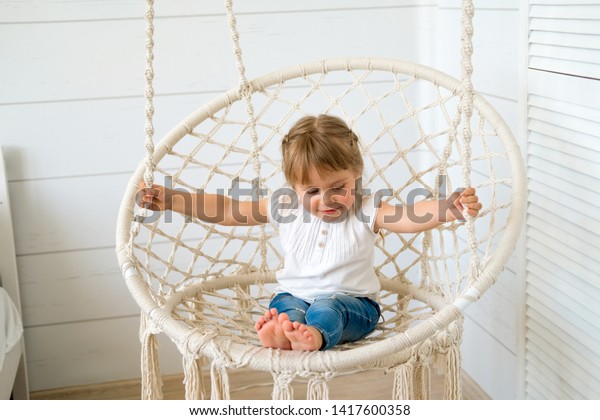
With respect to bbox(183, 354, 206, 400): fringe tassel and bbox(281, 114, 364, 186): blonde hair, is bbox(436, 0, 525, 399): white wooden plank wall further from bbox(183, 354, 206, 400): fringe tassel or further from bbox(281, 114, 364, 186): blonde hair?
bbox(183, 354, 206, 400): fringe tassel

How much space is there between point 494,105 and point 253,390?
0.98m

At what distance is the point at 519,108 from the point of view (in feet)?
5.52

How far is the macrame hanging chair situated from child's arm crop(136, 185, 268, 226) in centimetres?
5

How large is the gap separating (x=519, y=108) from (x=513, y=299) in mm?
433

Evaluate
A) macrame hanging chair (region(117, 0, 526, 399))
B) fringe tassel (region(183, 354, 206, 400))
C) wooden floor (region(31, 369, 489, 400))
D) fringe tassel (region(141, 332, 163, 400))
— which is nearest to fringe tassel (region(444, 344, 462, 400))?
macrame hanging chair (region(117, 0, 526, 399))

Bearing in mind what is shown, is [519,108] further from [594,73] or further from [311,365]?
[311,365]

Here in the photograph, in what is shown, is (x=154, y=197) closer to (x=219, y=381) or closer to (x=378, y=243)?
(x=219, y=381)

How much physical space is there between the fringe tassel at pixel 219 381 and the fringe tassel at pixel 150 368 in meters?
0.17

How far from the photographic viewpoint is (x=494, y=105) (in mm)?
1821

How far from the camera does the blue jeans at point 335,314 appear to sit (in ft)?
4.67

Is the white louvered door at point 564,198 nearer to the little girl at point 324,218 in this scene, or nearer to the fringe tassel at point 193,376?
the little girl at point 324,218

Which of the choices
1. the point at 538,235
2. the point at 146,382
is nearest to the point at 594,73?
the point at 538,235

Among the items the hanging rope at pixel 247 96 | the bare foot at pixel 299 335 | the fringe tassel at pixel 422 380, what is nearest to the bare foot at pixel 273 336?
the bare foot at pixel 299 335

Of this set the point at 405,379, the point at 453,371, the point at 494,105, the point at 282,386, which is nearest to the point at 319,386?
the point at 282,386
